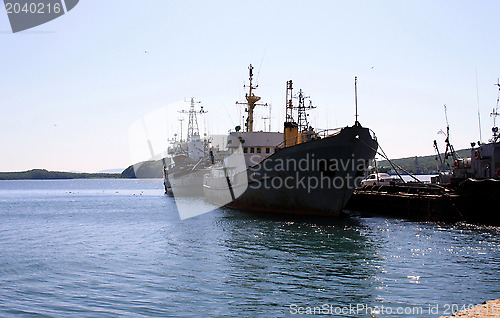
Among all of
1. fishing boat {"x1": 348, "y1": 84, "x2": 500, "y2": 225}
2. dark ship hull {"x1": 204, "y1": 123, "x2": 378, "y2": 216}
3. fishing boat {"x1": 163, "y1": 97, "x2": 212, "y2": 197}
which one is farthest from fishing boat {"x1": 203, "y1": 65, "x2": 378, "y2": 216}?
fishing boat {"x1": 163, "y1": 97, "x2": 212, "y2": 197}

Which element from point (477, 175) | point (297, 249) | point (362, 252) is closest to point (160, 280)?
point (297, 249)

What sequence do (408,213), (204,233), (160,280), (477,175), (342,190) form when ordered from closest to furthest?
(160,280)
(204,233)
(342,190)
(408,213)
(477,175)

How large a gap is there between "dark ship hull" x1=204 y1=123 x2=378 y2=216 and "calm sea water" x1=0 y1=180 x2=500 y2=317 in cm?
261

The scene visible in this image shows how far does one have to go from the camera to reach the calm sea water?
10.3 m

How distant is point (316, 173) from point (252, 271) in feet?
41.7

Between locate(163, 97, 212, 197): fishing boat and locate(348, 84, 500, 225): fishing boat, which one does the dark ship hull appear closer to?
locate(348, 84, 500, 225): fishing boat

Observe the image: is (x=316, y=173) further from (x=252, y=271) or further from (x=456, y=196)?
(x=252, y=271)

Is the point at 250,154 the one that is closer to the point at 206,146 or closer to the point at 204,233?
the point at 204,233

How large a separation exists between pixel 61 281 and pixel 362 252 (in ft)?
35.4

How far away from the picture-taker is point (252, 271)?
13.7m

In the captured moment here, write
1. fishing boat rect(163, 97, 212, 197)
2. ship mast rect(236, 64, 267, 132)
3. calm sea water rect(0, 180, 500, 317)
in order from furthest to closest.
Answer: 1. fishing boat rect(163, 97, 212, 197)
2. ship mast rect(236, 64, 267, 132)
3. calm sea water rect(0, 180, 500, 317)

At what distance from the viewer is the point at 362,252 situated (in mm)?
16688

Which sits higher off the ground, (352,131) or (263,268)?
(352,131)

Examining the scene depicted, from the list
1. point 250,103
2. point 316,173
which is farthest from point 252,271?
point 250,103
